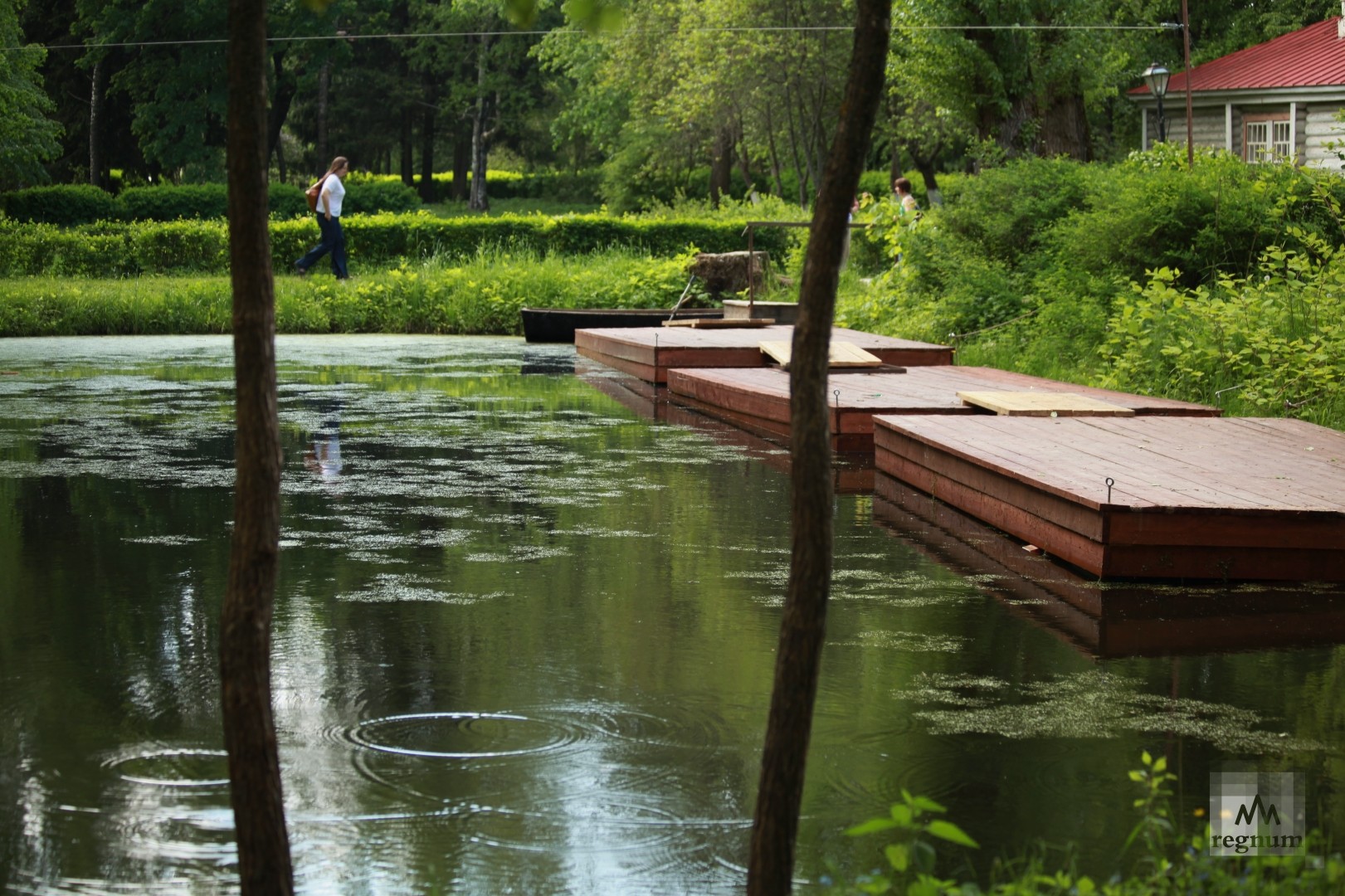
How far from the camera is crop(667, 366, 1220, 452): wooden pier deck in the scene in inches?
388

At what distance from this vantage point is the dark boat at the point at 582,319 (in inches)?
803

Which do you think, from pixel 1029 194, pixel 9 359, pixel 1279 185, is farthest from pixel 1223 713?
pixel 9 359

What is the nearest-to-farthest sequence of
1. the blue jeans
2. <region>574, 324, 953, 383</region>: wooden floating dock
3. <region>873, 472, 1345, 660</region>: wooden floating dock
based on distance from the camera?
<region>873, 472, 1345, 660</region>: wooden floating dock → <region>574, 324, 953, 383</region>: wooden floating dock → the blue jeans

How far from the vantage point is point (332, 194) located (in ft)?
70.9

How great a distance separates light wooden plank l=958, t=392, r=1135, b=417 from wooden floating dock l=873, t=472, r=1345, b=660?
2.09m

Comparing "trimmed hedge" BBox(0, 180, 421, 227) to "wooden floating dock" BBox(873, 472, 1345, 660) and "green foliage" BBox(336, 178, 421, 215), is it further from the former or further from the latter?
"wooden floating dock" BBox(873, 472, 1345, 660)

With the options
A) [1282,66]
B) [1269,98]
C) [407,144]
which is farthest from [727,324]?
[407,144]

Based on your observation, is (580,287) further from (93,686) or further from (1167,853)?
(1167,853)

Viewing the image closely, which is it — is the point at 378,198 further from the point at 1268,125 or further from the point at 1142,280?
the point at 1142,280

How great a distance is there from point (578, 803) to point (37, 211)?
127ft

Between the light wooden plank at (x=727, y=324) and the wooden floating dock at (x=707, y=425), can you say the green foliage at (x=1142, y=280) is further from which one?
the wooden floating dock at (x=707, y=425)

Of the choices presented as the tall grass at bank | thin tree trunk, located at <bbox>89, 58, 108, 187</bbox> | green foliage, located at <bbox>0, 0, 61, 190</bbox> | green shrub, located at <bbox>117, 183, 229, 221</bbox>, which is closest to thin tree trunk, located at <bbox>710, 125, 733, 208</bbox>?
green shrub, located at <bbox>117, 183, 229, 221</bbox>

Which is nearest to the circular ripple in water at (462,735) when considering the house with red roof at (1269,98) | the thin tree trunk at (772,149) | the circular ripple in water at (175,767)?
the circular ripple in water at (175,767)

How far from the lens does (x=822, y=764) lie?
3936 millimetres
